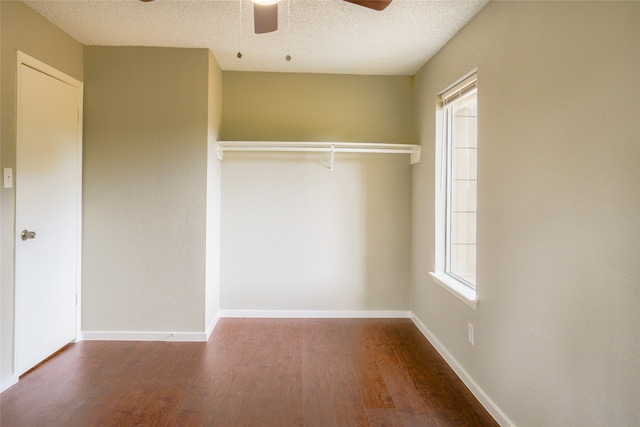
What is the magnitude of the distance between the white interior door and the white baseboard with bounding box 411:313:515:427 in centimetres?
288

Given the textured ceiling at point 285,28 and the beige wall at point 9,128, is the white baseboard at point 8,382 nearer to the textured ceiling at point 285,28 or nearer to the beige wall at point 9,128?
the beige wall at point 9,128

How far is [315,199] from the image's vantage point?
13.3 feet

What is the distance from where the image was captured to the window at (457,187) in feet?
9.48

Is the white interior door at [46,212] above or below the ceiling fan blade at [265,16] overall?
below

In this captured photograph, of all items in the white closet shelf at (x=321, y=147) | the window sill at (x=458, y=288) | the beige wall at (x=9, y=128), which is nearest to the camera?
the beige wall at (x=9, y=128)

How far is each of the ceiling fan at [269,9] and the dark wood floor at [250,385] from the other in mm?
2045

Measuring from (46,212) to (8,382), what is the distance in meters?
1.12

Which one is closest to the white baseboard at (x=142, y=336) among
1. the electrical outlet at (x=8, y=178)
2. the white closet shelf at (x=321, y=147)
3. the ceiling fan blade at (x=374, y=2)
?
the electrical outlet at (x=8, y=178)

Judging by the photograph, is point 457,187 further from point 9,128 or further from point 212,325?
point 9,128

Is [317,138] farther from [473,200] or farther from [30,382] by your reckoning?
[30,382]

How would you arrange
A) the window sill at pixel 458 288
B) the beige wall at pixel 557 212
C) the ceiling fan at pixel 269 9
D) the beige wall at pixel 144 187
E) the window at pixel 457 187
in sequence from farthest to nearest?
the beige wall at pixel 144 187
the window at pixel 457 187
the window sill at pixel 458 288
the ceiling fan at pixel 269 9
the beige wall at pixel 557 212

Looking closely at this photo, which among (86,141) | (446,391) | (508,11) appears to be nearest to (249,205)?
(86,141)

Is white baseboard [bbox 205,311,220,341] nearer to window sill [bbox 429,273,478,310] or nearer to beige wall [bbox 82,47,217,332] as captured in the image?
beige wall [bbox 82,47,217,332]

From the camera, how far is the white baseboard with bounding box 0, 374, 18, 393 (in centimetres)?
246
